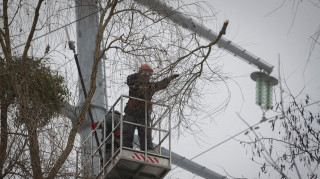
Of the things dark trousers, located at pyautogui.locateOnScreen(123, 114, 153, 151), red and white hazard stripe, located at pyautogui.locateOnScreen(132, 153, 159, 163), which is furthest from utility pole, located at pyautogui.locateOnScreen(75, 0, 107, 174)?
red and white hazard stripe, located at pyautogui.locateOnScreen(132, 153, 159, 163)

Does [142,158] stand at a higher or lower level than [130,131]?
lower

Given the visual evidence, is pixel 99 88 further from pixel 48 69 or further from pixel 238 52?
pixel 238 52

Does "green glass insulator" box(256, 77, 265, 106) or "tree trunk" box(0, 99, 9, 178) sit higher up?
"green glass insulator" box(256, 77, 265, 106)

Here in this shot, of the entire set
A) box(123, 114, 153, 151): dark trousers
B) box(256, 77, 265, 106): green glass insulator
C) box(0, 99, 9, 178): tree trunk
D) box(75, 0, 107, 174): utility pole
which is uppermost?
box(256, 77, 265, 106): green glass insulator

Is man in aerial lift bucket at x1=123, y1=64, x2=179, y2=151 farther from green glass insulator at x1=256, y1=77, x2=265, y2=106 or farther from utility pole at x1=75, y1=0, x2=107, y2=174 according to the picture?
green glass insulator at x1=256, y1=77, x2=265, y2=106

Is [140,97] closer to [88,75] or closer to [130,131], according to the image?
[130,131]

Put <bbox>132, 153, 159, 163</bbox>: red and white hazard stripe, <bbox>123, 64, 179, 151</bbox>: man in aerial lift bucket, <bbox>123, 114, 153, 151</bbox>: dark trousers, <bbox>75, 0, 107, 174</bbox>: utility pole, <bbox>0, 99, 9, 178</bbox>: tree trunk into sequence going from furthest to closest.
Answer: <bbox>75, 0, 107, 174</bbox>: utility pole, <bbox>123, 114, 153, 151</bbox>: dark trousers, <bbox>132, 153, 159, 163</bbox>: red and white hazard stripe, <bbox>123, 64, 179, 151</bbox>: man in aerial lift bucket, <bbox>0, 99, 9, 178</bbox>: tree trunk

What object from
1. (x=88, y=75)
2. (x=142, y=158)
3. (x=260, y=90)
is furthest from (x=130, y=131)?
(x=260, y=90)

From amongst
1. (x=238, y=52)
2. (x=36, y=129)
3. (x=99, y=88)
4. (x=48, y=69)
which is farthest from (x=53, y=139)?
(x=238, y=52)

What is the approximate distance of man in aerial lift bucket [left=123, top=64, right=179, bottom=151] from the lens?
28.9 ft

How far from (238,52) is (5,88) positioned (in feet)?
49.7

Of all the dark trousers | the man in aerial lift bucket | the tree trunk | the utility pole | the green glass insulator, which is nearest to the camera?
the tree trunk

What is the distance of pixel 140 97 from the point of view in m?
9.51

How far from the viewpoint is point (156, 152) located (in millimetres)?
9914
